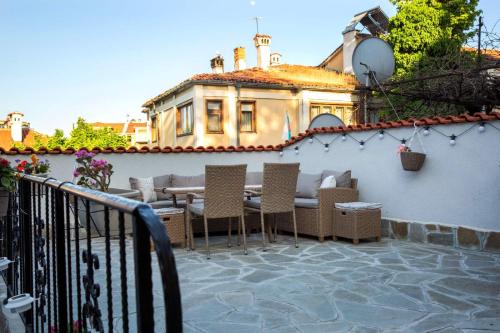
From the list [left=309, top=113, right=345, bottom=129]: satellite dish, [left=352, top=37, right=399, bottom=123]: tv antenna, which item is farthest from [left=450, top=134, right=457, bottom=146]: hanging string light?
[left=309, top=113, right=345, bottom=129]: satellite dish

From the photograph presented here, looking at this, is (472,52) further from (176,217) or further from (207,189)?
(176,217)

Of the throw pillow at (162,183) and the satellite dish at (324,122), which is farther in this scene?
the satellite dish at (324,122)

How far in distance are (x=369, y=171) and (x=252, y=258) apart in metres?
2.73

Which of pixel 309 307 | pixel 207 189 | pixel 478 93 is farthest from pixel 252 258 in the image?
pixel 478 93

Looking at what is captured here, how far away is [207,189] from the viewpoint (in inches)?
206

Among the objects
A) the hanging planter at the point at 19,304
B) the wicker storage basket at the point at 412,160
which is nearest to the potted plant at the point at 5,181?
the hanging planter at the point at 19,304

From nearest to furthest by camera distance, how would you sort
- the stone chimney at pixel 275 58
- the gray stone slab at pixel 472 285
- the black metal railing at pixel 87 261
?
the black metal railing at pixel 87 261 → the gray stone slab at pixel 472 285 → the stone chimney at pixel 275 58

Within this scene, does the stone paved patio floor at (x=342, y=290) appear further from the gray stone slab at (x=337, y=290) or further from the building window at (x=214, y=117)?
the building window at (x=214, y=117)

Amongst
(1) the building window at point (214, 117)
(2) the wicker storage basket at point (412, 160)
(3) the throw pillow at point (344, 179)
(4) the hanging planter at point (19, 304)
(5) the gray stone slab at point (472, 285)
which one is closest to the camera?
(4) the hanging planter at point (19, 304)

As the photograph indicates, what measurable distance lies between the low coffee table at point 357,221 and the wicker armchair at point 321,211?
0.11m

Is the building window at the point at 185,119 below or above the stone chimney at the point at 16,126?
below

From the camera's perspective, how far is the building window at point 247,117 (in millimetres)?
15727

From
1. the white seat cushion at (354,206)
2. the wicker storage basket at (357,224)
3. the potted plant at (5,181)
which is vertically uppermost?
the potted plant at (5,181)

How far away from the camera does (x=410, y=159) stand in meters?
5.89
